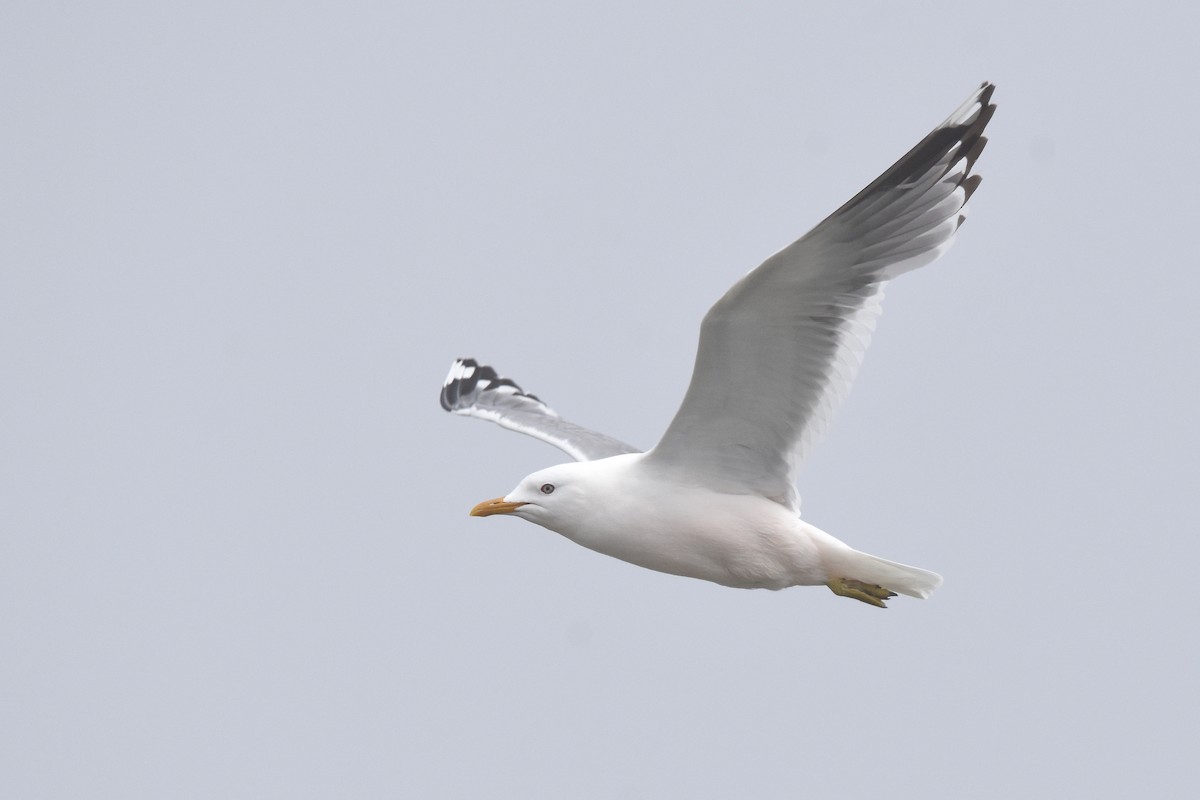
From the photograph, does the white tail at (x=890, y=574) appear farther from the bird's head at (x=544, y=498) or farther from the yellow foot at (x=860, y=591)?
the bird's head at (x=544, y=498)

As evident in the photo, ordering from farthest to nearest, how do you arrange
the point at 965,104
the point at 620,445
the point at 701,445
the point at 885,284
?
the point at 620,445
the point at 701,445
the point at 885,284
the point at 965,104

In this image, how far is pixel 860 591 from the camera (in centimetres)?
795

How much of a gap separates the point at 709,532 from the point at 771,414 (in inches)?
23.7

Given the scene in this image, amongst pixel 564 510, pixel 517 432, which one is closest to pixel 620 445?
pixel 517 432

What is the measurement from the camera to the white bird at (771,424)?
6969 mm

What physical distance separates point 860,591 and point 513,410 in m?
3.77

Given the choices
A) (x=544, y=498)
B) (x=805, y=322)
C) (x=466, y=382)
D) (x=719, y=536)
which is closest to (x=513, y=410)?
(x=466, y=382)

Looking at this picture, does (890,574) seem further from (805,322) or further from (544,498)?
(544,498)

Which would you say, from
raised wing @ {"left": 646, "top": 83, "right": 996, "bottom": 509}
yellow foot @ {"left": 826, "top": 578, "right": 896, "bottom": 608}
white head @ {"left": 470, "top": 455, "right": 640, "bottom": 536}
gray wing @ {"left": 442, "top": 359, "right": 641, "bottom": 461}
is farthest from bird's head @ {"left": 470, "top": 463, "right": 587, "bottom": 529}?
gray wing @ {"left": 442, "top": 359, "right": 641, "bottom": 461}

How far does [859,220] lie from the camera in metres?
6.99

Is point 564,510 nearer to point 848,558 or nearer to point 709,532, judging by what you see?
point 709,532

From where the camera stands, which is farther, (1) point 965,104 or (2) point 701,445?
(2) point 701,445

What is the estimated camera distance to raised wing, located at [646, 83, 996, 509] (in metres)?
6.91

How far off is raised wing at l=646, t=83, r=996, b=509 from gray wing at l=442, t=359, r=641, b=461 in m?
1.75
